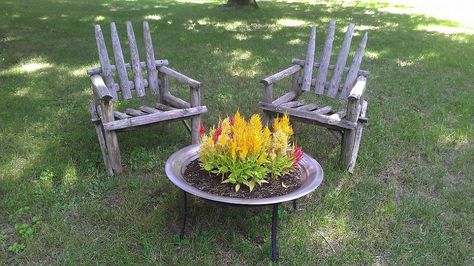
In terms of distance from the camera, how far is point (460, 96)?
5.75 m

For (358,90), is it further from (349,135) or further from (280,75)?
(280,75)

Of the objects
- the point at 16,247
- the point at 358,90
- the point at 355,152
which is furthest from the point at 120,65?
the point at 355,152

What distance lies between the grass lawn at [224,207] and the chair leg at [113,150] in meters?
0.10

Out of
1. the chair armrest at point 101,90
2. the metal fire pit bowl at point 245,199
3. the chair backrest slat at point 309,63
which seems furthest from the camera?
the chair backrest slat at point 309,63

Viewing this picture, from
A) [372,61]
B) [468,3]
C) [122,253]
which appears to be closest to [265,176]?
[122,253]

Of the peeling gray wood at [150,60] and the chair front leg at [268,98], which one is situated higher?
the peeling gray wood at [150,60]

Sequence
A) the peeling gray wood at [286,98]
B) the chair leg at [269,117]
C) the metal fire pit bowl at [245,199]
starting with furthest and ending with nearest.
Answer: the peeling gray wood at [286,98] → the chair leg at [269,117] → the metal fire pit bowl at [245,199]

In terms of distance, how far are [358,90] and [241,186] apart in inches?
62.9

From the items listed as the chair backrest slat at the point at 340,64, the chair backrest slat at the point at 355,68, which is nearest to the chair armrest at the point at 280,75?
the chair backrest slat at the point at 340,64

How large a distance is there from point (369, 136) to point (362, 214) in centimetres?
142

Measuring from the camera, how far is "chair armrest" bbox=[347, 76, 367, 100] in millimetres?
3787

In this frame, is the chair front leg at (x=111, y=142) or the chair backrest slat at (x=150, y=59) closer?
the chair front leg at (x=111, y=142)

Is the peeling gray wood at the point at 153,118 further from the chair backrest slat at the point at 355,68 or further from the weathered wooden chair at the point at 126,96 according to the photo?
the chair backrest slat at the point at 355,68

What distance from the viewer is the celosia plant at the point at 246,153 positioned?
2883mm
